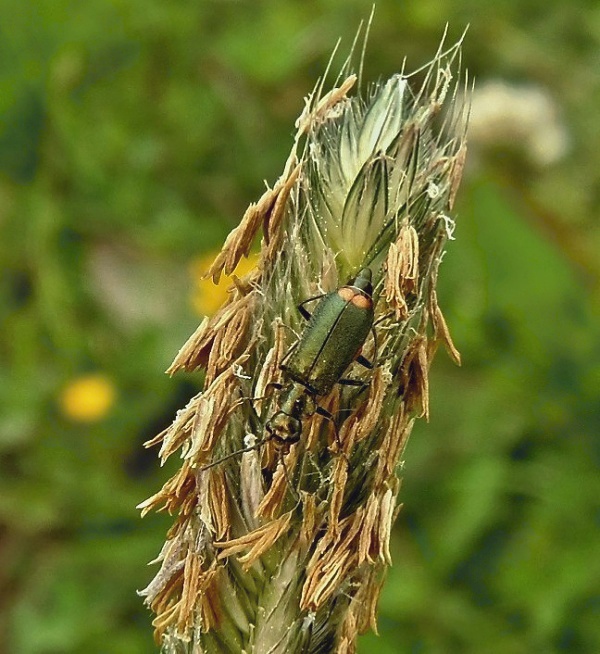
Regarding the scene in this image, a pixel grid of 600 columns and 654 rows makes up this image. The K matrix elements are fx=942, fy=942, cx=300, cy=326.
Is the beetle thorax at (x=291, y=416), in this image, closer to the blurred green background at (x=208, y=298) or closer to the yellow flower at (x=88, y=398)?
the blurred green background at (x=208, y=298)

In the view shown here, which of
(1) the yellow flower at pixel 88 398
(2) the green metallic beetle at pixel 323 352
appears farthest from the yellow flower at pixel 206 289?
(2) the green metallic beetle at pixel 323 352

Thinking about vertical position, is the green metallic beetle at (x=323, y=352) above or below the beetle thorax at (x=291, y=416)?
above

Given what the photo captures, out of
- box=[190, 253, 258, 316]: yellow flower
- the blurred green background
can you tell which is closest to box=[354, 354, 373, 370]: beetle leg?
the blurred green background

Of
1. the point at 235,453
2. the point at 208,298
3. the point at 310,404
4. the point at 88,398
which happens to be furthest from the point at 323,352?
the point at 208,298

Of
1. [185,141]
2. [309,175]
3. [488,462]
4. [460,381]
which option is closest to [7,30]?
[185,141]

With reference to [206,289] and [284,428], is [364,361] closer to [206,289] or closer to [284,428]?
[284,428]

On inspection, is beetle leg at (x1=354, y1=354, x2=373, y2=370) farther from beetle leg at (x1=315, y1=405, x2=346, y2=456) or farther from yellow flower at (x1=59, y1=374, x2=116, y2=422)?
yellow flower at (x1=59, y1=374, x2=116, y2=422)

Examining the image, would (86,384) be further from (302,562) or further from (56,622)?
(302,562)
